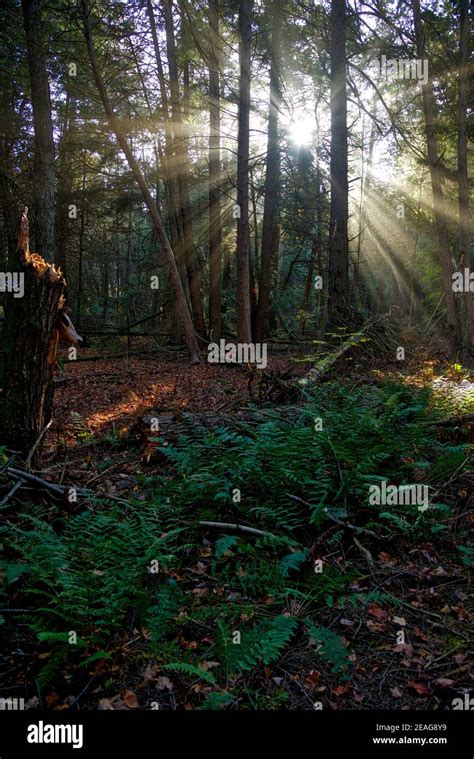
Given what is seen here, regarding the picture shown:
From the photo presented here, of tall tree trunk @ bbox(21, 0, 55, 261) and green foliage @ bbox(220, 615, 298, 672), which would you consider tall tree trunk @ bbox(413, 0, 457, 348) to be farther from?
green foliage @ bbox(220, 615, 298, 672)

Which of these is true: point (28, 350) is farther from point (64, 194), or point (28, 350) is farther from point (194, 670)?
point (64, 194)

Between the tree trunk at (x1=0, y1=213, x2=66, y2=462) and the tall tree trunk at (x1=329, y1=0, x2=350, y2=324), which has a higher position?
the tall tree trunk at (x1=329, y1=0, x2=350, y2=324)

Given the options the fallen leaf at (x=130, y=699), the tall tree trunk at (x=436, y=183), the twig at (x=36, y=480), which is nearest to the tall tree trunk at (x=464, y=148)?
the tall tree trunk at (x=436, y=183)

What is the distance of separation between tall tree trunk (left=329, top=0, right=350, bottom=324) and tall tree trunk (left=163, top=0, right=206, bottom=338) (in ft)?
13.6

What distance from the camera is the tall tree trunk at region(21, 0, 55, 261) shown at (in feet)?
35.3

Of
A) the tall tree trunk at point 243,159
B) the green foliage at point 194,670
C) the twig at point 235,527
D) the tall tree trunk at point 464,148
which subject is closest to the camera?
the green foliage at point 194,670

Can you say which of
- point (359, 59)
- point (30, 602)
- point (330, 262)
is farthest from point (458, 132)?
point (30, 602)

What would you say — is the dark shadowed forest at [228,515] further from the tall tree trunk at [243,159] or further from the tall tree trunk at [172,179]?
the tall tree trunk at [172,179]

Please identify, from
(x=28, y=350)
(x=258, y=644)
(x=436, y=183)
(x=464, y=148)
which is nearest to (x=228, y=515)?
(x=258, y=644)

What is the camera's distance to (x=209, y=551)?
12.5 feet

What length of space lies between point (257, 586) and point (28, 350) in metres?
3.27

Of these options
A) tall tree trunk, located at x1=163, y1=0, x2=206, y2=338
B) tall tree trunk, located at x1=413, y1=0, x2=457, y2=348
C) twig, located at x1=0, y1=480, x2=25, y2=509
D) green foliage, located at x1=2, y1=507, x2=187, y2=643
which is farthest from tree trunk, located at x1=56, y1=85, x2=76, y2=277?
green foliage, located at x1=2, y1=507, x2=187, y2=643

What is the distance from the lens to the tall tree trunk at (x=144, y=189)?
10758 mm

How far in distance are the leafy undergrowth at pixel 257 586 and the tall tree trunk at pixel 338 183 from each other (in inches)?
265
